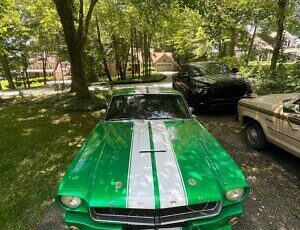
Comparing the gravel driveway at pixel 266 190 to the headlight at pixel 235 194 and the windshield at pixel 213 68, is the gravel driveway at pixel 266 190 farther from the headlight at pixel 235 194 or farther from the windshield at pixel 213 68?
the windshield at pixel 213 68

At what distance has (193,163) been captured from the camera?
9.31 feet

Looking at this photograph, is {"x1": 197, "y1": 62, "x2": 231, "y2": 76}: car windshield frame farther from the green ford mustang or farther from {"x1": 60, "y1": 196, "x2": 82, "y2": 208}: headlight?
{"x1": 60, "y1": 196, "x2": 82, "y2": 208}: headlight

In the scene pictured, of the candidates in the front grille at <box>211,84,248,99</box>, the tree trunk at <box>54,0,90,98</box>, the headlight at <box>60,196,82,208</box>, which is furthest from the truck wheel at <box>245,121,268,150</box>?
the tree trunk at <box>54,0,90,98</box>

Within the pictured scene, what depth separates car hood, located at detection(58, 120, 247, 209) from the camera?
238 cm

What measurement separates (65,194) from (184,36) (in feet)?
89.6

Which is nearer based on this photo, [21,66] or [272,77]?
[272,77]

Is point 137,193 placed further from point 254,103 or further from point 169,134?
point 254,103

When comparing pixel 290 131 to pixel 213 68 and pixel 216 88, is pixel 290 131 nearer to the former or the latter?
pixel 216 88

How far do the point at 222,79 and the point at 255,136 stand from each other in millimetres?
2929

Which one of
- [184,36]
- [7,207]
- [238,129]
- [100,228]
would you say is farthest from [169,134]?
[184,36]

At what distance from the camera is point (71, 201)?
8.17 feet

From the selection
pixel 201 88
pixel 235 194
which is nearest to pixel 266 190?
pixel 235 194

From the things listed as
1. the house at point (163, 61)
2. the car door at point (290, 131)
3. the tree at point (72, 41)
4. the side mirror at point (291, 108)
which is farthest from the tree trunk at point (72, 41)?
the house at point (163, 61)

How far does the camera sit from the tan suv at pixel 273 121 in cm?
420
